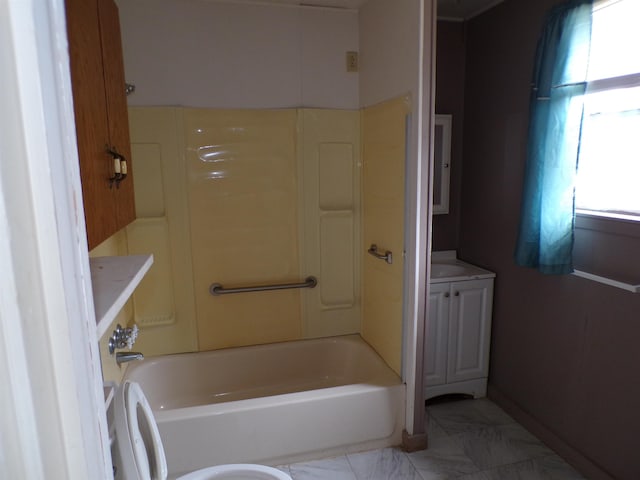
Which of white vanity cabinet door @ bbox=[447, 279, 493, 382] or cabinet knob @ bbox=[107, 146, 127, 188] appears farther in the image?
white vanity cabinet door @ bbox=[447, 279, 493, 382]

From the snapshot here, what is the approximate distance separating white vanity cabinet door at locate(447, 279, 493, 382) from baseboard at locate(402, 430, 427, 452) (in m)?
0.49

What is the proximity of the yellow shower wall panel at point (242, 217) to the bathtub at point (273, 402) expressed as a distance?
0.58ft

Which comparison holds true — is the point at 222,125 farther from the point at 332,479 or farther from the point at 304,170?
the point at 332,479

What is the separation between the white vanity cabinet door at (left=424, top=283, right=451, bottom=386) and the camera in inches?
97.7

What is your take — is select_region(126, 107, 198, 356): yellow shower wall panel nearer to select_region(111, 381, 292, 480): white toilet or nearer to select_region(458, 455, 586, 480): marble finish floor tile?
select_region(111, 381, 292, 480): white toilet

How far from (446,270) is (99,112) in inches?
85.8

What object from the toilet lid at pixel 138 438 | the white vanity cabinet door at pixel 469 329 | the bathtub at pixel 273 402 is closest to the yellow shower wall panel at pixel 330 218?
the bathtub at pixel 273 402

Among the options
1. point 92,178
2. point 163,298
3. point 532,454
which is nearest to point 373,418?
point 532,454

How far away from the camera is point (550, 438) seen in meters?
2.20

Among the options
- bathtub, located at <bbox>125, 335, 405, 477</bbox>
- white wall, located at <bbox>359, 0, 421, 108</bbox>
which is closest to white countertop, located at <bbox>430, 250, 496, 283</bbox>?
bathtub, located at <bbox>125, 335, 405, 477</bbox>

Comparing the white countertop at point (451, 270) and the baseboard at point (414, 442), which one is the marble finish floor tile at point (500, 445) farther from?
the white countertop at point (451, 270)

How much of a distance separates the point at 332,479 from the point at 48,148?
6.80 ft

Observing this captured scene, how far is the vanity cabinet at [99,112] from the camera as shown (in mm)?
1086

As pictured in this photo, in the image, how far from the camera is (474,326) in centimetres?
259
